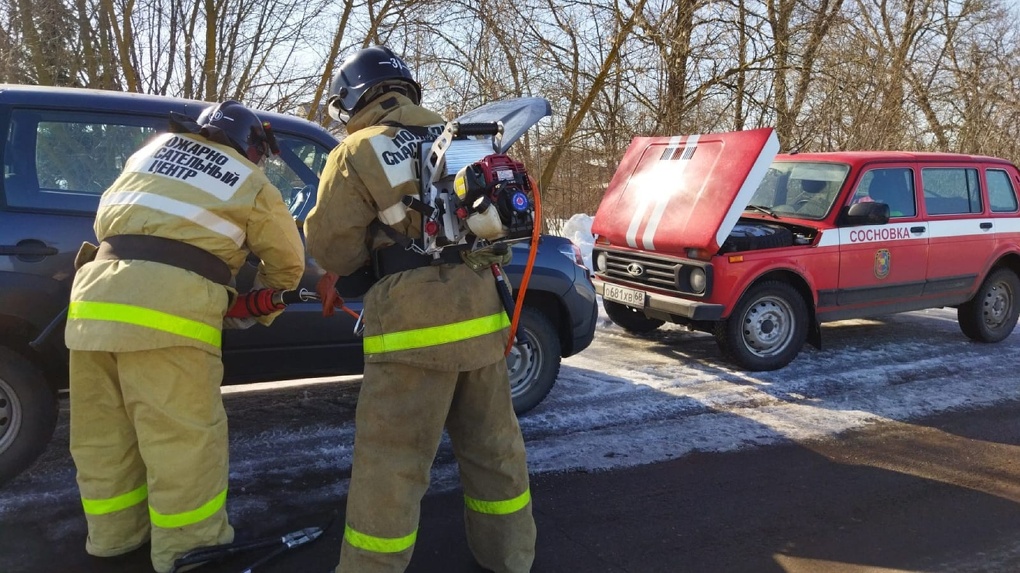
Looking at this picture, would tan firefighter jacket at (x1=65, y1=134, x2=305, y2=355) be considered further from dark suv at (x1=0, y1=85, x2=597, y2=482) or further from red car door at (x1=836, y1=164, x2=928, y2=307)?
red car door at (x1=836, y1=164, x2=928, y2=307)

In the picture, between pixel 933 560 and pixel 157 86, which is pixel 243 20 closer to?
pixel 157 86

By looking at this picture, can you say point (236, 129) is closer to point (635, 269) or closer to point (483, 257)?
point (483, 257)

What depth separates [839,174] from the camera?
6.63 metres

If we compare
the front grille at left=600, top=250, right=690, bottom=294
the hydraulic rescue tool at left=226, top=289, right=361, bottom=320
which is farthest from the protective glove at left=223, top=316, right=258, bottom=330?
the front grille at left=600, top=250, right=690, bottom=294

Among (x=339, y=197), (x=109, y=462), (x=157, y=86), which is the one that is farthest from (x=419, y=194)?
(x=157, y=86)

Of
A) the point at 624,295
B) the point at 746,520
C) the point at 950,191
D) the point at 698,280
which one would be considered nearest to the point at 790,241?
the point at 698,280

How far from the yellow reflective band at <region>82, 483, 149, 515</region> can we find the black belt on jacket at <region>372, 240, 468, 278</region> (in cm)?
137

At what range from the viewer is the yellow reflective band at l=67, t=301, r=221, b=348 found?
2.80 m

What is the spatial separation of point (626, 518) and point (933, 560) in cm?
132

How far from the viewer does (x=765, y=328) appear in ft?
20.5

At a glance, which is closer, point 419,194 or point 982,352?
point 419,194

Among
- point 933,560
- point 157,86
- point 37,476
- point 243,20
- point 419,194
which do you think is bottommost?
point 933,560

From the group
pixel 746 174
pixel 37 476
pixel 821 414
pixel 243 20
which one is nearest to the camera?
pixel 37 476

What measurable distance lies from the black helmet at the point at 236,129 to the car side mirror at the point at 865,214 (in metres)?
4.89
